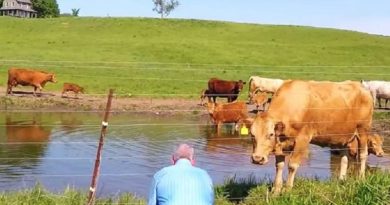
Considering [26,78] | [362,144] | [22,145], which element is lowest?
[22,145]

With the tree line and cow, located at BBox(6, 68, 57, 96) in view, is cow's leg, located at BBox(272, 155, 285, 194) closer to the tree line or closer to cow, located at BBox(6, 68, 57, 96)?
cow, located at BBox(6, 68, 57, 96)

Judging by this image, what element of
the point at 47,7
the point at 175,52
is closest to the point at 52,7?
the point at 47,7

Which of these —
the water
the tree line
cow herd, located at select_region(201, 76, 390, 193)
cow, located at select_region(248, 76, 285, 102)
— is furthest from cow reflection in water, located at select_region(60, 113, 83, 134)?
the tree line

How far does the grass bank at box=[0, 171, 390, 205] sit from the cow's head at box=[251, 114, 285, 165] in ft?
1.94

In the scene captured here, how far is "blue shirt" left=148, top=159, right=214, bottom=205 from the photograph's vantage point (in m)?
6.64

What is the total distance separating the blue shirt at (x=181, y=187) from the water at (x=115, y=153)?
19.3ft

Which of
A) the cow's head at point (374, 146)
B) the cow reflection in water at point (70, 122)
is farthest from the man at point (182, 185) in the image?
the cow reflection in water at point (70, 122)

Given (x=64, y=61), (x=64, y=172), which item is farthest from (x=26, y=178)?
(x=64, y=61)

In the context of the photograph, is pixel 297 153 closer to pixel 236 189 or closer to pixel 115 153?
pixel 236 189

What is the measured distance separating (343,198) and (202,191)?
3666mm

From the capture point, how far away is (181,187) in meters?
6.64

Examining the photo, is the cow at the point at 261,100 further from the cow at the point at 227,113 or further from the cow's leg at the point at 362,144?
the cow's leg at the point at 362,144

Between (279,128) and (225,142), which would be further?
(225,142)

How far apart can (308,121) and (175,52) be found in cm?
4002
